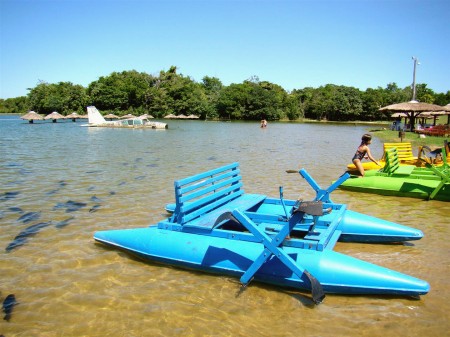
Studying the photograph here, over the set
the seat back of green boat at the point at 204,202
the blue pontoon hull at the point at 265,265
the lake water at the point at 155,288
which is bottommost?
the lake water at the point at 155,288

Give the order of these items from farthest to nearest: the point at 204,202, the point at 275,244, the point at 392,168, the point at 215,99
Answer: the point at 215,99
the point at 392,168
the point at 204,202
the point at 275,244

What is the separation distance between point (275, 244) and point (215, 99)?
339 ft

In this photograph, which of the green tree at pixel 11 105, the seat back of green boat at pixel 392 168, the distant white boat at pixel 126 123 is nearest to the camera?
the seat back of green boat at pixel 392 168

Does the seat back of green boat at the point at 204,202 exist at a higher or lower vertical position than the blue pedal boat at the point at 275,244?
higher

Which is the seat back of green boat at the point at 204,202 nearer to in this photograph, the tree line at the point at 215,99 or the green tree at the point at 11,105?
the tree line at the point at 215,99

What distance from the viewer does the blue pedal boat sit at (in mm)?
4953

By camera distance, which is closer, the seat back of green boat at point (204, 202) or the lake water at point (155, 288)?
the lake water at point (155, 288)

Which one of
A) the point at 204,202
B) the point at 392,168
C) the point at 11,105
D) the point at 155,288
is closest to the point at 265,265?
the point at 155,288

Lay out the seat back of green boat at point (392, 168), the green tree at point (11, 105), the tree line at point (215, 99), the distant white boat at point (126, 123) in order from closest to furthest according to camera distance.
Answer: the seat back of green boat at point (392, 168)
the distant white boat at point (126, 123)
the tree line at point (215, 99)
the green tree at point (11, 105)

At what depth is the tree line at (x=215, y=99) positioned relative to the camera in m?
93.0

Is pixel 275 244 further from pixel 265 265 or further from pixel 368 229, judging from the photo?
pixel 368 229

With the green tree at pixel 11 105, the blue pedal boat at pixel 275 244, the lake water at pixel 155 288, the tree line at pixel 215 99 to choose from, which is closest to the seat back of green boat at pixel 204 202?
the blue pedal boat at pixel 275 244

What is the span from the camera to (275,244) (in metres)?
5.03

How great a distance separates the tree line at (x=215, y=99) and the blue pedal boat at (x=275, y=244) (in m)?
90.5
